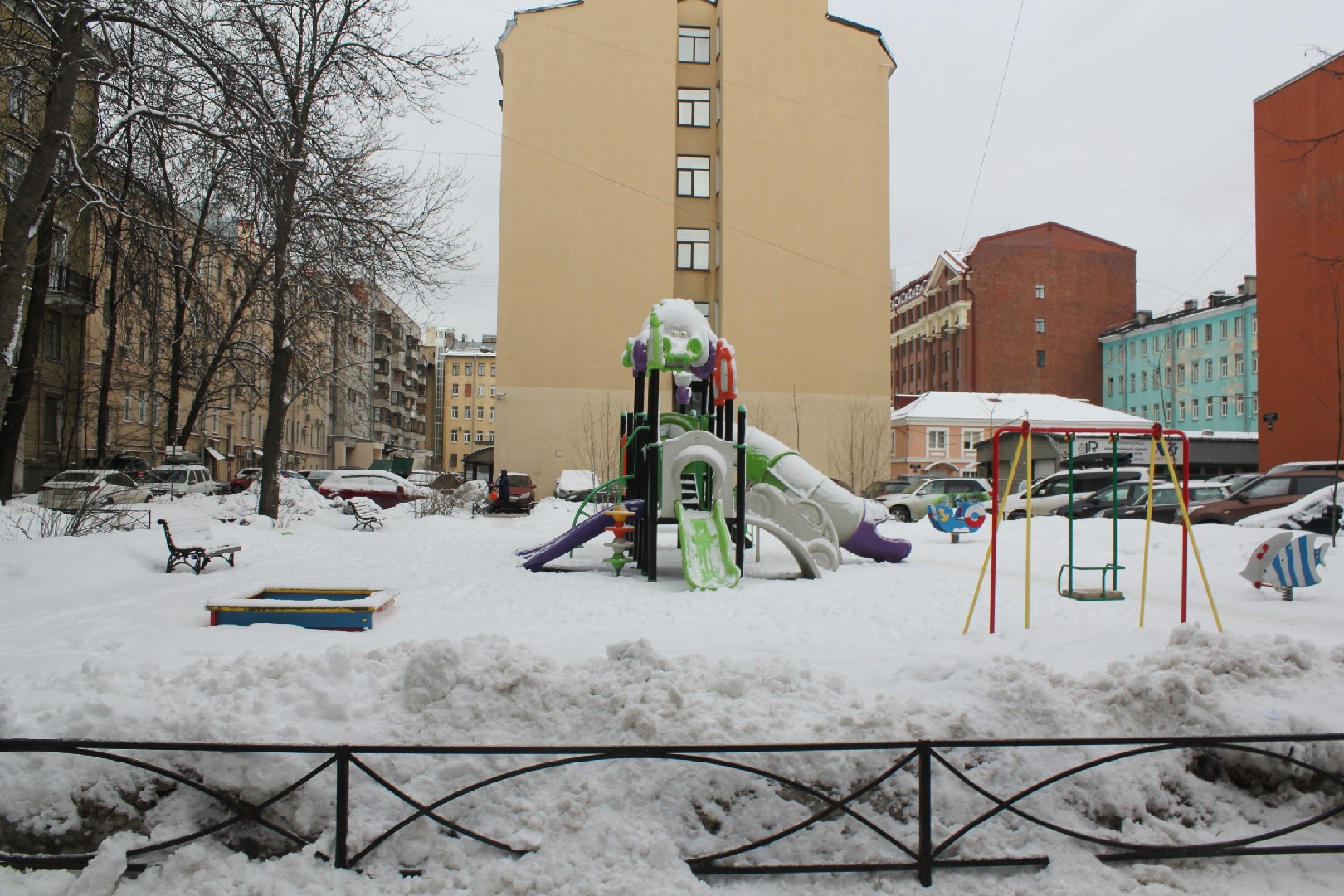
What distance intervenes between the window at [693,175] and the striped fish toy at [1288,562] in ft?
89.3

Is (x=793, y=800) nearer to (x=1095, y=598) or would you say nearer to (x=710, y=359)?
(x=1095, y=598)

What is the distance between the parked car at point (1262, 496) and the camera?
680 inches

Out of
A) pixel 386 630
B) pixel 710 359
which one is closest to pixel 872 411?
pixel 710 359

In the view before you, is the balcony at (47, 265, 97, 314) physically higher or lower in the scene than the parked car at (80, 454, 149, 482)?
higher

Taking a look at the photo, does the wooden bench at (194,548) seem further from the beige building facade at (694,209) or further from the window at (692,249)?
the window at (692,249)

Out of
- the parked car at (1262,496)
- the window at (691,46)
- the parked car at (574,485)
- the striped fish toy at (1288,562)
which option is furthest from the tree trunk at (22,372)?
the parked car at (1262,496)

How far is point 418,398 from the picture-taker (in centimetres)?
9481

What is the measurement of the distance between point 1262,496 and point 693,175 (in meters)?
22.8

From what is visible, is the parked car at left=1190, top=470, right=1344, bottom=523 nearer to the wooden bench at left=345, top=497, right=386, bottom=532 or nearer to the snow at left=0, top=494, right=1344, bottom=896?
the snow at left=0, top=494, right=1344, bottom=896

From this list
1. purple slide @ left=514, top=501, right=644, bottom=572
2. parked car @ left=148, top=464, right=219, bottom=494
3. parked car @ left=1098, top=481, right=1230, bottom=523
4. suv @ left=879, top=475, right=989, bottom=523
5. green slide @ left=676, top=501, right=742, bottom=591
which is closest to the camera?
green slide @ left=676, top=501, right=742, bottom=591

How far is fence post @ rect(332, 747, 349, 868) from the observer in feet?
11.4

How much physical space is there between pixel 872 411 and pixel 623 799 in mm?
30911

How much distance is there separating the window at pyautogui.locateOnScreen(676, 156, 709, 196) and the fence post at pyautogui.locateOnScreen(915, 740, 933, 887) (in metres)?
32.5

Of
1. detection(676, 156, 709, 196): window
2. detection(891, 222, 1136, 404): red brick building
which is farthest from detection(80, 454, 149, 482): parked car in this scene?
detection(891, 222, 1136, 404): red brick building
